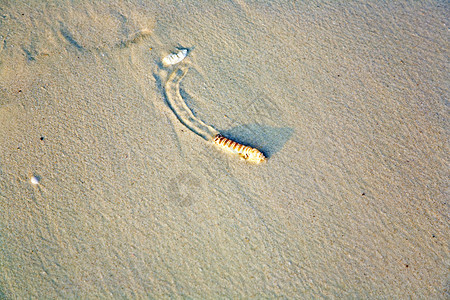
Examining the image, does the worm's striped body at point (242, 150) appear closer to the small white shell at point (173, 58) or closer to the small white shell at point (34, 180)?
the small white shell at point (173, 58)

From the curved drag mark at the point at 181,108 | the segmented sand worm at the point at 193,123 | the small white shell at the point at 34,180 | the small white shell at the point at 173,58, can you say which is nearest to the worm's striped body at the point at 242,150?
the segmented sand worm at the point at 193,123

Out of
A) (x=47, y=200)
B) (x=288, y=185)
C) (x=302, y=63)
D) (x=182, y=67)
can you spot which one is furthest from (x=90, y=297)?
(x=302, y=63)

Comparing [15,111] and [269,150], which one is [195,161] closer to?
[269,150]

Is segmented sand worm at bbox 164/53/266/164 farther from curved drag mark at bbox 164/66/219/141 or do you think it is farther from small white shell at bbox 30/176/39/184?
small white shell at bbox 30/176/39/184

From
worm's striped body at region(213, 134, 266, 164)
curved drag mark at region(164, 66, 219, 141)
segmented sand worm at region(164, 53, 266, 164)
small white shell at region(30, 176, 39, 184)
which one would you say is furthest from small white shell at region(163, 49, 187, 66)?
small white shell at region(30, 176, 39, 184)

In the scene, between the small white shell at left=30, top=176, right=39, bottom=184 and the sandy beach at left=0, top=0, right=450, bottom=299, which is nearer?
the sandy beach at left=0, top=0, right=450, bottom=299
